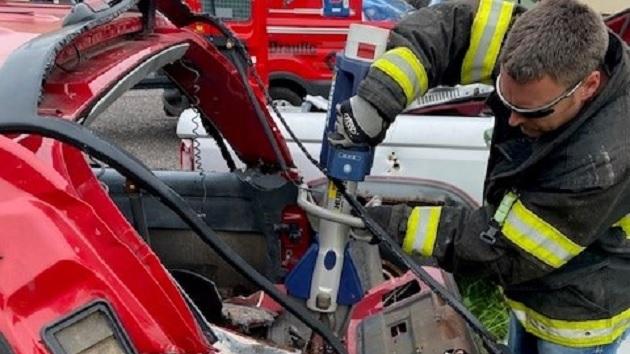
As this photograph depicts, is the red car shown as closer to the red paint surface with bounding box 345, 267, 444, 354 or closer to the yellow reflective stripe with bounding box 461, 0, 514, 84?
the red paint surface with bounding box 345, 267, 444, 354

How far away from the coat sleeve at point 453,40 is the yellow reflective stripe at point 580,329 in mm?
704

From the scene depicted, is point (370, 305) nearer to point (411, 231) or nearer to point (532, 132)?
point (411, 231)

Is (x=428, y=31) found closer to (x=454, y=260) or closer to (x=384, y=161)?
(x=454, y=260)

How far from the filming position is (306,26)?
29.3 feet

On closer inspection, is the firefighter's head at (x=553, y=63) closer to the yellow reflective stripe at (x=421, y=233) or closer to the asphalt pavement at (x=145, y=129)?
the yellow reflective stripe at (x=421, y=233)

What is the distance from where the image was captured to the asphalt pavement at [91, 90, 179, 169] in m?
8.33

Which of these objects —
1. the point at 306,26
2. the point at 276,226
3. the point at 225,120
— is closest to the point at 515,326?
the point at 276,226

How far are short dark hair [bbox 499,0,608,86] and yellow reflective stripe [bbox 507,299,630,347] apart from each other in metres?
0.69

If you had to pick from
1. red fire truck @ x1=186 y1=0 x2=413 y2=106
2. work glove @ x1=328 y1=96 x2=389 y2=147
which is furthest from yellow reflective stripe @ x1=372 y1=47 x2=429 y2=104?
red fire truck @ x1=186 y1=0 x2=413 y2=106

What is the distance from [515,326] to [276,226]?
859 millimetres

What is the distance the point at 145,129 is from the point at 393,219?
24.4 feet

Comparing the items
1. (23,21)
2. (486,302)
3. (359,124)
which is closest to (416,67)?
(359,124)

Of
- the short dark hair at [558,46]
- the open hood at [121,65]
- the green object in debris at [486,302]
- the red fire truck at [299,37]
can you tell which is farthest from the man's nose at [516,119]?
the red fire truck at [299,37]

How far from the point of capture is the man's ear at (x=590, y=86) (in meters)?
2.19
